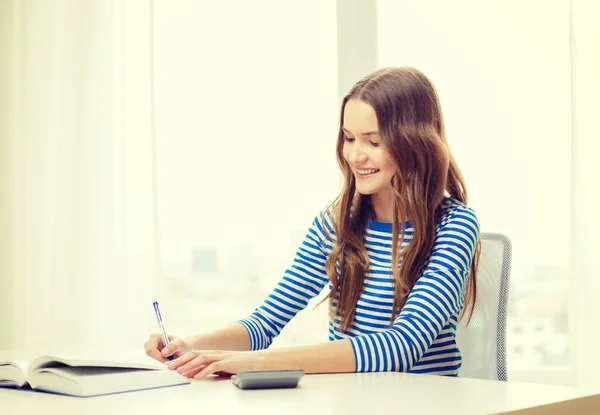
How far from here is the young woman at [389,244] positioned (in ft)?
5.12

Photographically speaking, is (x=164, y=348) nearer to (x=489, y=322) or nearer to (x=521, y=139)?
(x=489, y=322)

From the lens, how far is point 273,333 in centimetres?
182

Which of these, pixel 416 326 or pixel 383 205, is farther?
pixel 383 205

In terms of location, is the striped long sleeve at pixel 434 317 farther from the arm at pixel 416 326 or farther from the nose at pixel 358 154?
the nose at pixel 358 154

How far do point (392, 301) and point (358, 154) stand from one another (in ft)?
1.05

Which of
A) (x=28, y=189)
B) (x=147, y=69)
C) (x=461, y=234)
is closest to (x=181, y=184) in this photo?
A: (x=147, y=69)

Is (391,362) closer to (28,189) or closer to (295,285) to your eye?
(295,285)

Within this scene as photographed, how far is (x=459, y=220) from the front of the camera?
5.41 ft

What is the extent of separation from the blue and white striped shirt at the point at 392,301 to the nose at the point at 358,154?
0.58ft

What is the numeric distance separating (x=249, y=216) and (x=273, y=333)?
122cm

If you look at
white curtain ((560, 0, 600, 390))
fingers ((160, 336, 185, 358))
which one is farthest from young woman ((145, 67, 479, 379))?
white curtain ((560, 0, 600, 390))

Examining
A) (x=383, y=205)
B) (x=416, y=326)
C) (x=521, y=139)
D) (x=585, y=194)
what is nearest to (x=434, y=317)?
(x=416, y=326)

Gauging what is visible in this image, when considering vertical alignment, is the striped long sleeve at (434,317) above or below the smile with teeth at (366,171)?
below

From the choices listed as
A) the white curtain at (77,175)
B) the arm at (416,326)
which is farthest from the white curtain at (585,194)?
the white curtain at (77,175)
